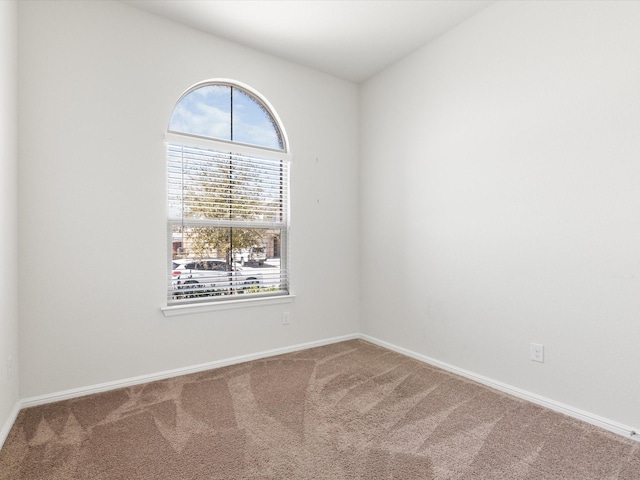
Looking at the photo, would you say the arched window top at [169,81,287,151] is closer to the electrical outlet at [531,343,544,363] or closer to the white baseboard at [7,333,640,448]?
the white baseboard at [7,333,640,448]

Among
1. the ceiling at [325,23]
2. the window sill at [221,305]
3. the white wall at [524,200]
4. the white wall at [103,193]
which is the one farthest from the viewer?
the window sill at [221,305]

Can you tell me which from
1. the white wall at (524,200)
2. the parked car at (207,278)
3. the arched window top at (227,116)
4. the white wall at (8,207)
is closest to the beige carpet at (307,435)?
the white wall at (8,207)

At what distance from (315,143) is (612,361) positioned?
9.41 ft

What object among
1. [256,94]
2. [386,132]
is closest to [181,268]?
[256,94]

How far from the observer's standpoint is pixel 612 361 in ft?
6.79

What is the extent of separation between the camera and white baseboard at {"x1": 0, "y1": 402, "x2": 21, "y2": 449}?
193 cm

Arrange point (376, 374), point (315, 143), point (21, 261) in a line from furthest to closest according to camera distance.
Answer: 1. point (315, 143)
2. point (376, 374)
3. point (21, 261)

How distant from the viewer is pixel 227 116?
3.21 m

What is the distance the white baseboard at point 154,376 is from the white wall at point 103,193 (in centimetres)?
4

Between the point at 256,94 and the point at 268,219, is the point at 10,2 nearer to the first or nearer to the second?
the point at 256,94

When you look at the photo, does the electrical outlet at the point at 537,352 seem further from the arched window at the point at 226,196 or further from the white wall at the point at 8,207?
the white wall at the point at 8,207

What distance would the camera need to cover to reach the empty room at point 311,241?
198 cm

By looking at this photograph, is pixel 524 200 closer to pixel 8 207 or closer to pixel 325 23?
pixel 325 23

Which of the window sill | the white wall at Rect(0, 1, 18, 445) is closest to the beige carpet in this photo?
the white wall at Rect(0, 1, 18, 445)
